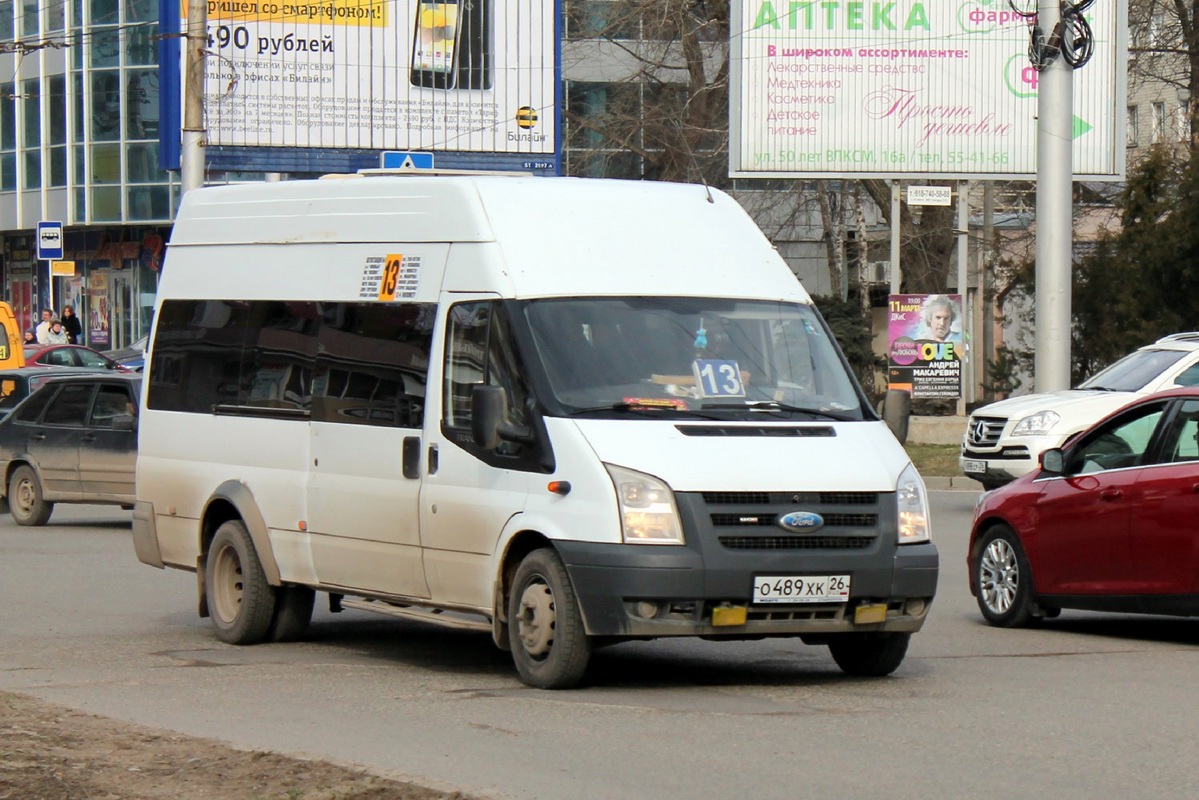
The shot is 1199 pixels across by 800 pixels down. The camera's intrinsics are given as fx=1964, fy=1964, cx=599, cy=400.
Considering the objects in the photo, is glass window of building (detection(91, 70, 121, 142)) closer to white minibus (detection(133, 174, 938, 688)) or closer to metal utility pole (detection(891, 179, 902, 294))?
metal utility pole (detection(891, 179, 902, 294))

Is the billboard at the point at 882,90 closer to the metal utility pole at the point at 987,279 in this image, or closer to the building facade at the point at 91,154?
the metal utility pole at the point at 987,279

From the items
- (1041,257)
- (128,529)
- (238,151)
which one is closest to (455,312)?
(128,529)

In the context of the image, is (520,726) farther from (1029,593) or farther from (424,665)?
(1029,593)

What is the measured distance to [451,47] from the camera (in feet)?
129

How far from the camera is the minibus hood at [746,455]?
8727 mm

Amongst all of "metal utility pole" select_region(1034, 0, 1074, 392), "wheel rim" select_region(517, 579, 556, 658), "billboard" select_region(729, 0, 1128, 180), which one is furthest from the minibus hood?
"billboard" select_region(729, 0, 1128, 180)

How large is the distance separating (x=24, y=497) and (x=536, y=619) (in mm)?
13018

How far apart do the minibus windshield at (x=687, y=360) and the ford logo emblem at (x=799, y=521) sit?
2.02ft

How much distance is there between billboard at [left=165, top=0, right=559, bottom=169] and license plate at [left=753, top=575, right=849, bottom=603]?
29099 millimetres

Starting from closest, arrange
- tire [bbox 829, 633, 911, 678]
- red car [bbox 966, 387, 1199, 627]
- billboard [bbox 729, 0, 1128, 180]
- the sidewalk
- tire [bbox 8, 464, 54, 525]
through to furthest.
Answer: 1. tire [bbox 829, 633, 911, 678]
2. red car [bbox 966, 387, 1199, 627]
3. tire [bbox 8, 464, 54, 525]
4. the sidewalk
5. billboard [bbox 729, 0, 1128, 180]

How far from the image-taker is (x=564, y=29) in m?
47.5

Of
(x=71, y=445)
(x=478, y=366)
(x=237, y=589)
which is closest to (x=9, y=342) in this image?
(x=71, y=445)

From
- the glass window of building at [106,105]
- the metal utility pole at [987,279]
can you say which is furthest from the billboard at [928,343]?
the glass window of building at [106,105]

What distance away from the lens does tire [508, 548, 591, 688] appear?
8.85 m
